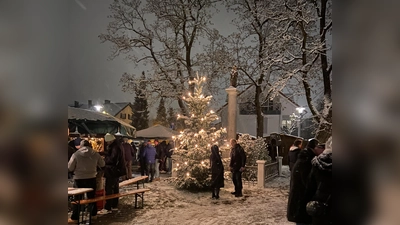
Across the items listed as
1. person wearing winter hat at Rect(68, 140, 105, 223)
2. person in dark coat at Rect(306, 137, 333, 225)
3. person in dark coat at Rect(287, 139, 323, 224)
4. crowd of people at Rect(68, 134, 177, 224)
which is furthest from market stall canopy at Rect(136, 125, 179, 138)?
person in dark coat at Rect(306, 137, 333, 225)

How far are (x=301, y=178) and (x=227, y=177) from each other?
466cm

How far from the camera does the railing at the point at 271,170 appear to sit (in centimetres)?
835

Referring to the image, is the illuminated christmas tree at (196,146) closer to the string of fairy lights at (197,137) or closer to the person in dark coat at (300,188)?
the string of fairy lights at (197,137)

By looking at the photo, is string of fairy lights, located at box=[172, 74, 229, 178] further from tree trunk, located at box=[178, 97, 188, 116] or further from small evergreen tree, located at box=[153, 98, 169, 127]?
small evergreen tree, located at box=[153, 98, 169, 127]

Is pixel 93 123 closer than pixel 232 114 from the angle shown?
Yes

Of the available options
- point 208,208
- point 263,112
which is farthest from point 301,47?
point 263,112

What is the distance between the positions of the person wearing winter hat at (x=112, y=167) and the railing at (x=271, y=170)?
472cm

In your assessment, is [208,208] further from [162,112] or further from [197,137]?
[162,112]

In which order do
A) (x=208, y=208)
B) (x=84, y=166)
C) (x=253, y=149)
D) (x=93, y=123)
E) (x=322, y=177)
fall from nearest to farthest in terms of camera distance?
(x=322, y=177)
(x=84, y=166)
(x=208, y=208)
(x=93, y=123)
(x=253, y=149)

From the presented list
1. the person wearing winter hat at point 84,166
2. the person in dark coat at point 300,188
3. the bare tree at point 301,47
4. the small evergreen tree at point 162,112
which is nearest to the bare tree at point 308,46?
the bare tree at point 301,47

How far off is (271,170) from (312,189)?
21.1 feet

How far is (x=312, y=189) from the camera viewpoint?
2.59 meters
